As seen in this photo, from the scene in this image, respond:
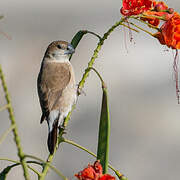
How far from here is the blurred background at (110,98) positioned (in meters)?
6.25

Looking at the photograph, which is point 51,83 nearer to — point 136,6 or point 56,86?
point 56,86

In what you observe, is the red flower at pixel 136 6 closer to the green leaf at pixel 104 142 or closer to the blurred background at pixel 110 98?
the green leaf at pixel 104 142

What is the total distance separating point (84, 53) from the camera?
22.7 feet

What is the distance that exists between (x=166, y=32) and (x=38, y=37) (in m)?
5.27

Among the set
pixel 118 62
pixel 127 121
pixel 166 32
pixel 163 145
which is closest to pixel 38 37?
pixel 118 62

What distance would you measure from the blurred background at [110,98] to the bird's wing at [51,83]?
2.46 metres

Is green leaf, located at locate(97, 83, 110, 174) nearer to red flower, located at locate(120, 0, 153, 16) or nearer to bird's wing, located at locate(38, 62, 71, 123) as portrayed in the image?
red flower, located at locate(120, 0, 153, 16)

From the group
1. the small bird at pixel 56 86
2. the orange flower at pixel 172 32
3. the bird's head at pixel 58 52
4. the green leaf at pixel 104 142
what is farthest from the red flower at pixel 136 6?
the bird's head at pixel 58 52

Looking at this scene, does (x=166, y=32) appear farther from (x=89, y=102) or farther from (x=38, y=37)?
(x=38, y=37)

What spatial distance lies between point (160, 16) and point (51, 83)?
5.50 ft

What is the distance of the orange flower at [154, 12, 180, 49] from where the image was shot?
2.00 m

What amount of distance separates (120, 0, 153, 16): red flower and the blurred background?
4.13 m

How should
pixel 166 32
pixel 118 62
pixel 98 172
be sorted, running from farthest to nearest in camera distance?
pixel 118 62, pixel 166 32, pixel 98 172

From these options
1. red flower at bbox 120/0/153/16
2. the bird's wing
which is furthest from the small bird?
red flower at bbox 120/0/153/16
